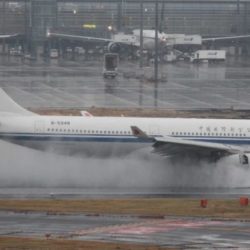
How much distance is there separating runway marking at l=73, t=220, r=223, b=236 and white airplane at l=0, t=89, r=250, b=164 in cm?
1214

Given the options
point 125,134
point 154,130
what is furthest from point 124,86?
point 125,134

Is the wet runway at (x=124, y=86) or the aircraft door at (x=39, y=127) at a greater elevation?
the aircraft door at (x=39, y=127)

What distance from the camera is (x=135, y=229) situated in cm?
4147

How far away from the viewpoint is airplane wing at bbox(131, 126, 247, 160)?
55.6 m

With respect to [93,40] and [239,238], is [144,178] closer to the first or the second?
[239,238]

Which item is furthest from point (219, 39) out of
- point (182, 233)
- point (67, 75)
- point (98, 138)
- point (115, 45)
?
point (182, 233)

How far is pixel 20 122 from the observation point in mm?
56438

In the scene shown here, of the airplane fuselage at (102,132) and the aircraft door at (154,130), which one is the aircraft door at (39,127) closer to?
the airplane fuselage at (102,132)

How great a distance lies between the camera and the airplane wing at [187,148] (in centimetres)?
5559

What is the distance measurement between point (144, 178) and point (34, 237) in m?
18.2

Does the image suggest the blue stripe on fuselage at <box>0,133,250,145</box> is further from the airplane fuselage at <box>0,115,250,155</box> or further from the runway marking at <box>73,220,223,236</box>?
the runway marking at <box>73,220,223,236</box>

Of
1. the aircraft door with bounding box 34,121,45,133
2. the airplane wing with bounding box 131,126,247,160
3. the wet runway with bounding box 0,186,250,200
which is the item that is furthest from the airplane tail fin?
the airplane wing with bounding box 131,126,247,160

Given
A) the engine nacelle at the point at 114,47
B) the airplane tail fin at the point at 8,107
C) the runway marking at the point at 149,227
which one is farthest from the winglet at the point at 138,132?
the engine nacelle at the point at 114,47

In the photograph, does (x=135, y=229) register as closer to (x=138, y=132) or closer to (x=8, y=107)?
(x=138, y=132)
